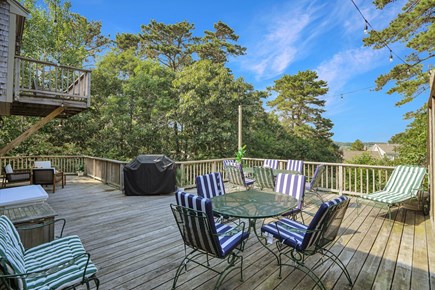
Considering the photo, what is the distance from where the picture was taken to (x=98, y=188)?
7090mm

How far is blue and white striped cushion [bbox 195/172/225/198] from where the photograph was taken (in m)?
3.44

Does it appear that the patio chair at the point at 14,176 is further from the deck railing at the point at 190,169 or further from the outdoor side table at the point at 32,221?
the outdoor side table at the point at 32,221

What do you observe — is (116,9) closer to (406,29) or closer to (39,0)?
(39,0)

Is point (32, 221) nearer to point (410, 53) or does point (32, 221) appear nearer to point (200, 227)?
point (200, 227)

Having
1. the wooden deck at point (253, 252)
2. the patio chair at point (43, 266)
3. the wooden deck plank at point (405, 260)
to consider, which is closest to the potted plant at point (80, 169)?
the wooden deck at point (253, 252)

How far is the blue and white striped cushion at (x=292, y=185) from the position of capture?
339cm

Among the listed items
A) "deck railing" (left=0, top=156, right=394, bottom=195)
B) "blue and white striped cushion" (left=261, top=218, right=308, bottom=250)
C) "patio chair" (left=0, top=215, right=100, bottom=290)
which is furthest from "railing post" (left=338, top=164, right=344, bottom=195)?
"patio chair" (left=0, top=215, right=100, bottom=290)

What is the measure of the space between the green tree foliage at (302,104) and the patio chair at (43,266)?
18074 mm

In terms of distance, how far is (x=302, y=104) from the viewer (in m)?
19.0

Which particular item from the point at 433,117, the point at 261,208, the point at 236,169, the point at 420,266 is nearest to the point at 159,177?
the point at 236,169

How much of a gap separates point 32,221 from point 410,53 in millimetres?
13373

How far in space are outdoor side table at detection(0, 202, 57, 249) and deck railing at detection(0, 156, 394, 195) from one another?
3.79m

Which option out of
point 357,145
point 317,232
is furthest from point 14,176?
point 357,145

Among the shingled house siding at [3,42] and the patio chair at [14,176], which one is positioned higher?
the shingled house siding at [3,42]
